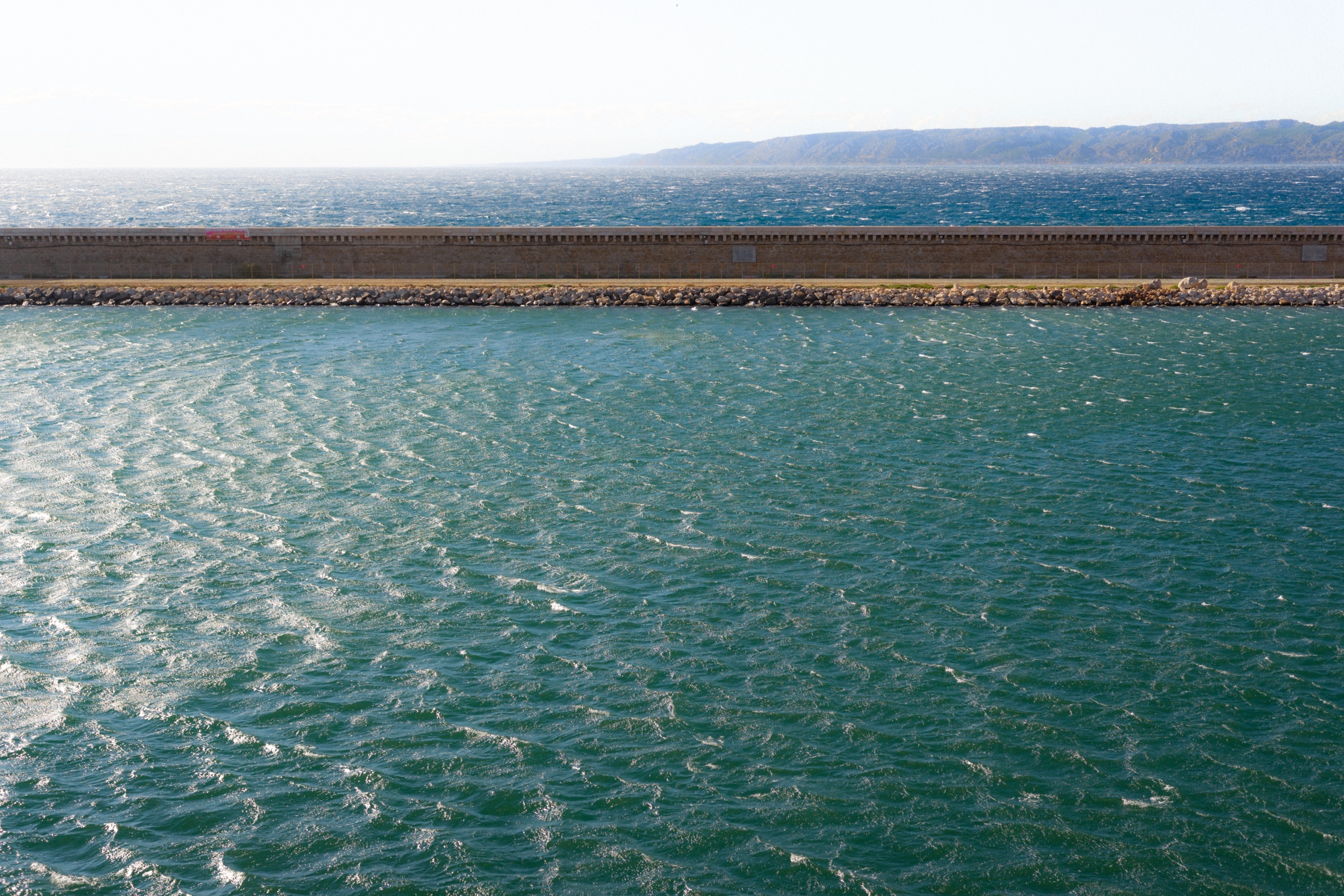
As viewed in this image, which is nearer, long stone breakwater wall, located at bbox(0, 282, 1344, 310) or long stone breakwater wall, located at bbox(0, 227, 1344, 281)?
long stone breakwater wall, located at bbox(0, 282, 1344, 310)

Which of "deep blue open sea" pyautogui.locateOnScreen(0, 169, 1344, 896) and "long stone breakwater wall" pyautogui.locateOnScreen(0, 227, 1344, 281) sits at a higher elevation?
"long stone breakwater wall" pyautogui.locateOnScreen(0, 227, 1344, 281)

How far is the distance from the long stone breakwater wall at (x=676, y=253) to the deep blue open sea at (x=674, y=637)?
Result: 25744 mm

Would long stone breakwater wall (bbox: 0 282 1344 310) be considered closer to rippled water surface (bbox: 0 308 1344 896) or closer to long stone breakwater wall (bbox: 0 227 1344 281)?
long stone breakwater wall (bbox: 0 227 1344 281)

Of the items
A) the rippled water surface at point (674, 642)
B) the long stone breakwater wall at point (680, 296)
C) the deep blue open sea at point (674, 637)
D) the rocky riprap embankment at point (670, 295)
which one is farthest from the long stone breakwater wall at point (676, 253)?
the rippled water surface at point (674, 642)

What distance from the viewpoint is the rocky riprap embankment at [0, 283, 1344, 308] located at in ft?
209

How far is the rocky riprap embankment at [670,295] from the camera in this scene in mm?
63688

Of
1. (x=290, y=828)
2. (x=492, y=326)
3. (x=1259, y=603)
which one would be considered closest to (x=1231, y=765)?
(x=1259, y=603)

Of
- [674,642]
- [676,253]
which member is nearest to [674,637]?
[674,642]

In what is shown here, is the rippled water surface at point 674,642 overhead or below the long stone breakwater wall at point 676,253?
below

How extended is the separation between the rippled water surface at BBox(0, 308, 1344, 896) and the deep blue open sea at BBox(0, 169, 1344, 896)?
0.09m

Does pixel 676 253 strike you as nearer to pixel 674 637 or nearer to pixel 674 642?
pixel 674 637

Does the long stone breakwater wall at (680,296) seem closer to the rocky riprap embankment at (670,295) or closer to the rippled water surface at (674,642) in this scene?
the rocky riprap embankment at (670,295)

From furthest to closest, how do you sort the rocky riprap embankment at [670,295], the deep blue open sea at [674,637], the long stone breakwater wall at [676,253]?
the long stone breakwater wall at [676,253]
the rocky riprap embankment at [670,295]
the deep blue open sea at [674,637]

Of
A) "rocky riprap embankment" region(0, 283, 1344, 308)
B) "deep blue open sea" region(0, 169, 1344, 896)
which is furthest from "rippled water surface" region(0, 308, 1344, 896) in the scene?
"rocky riprap embankment" region(0, 283, 1344, 308)
